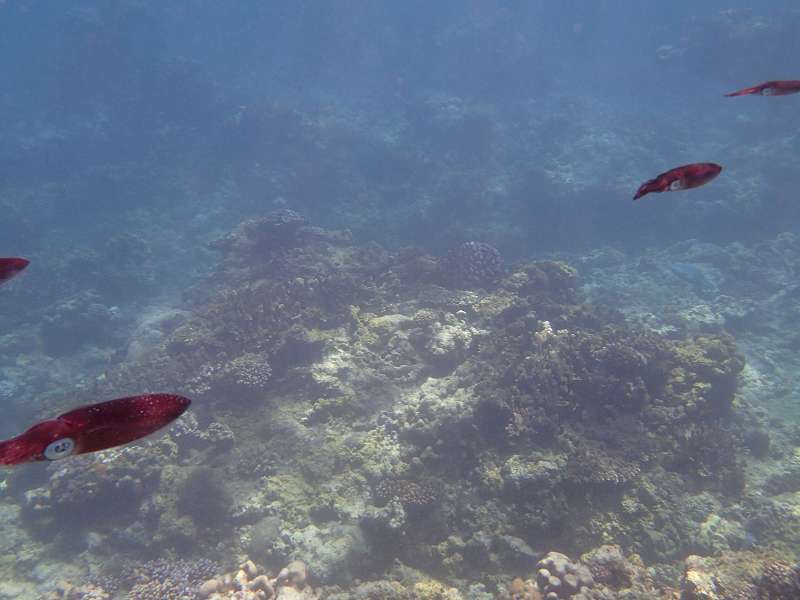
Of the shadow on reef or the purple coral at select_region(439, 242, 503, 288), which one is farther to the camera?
the purple coral at select_region(439, 242, 503, 288)

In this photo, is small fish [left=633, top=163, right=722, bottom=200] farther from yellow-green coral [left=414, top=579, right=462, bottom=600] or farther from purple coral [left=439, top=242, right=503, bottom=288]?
purple coral [left=439, top=242, right=503, bottom=288]

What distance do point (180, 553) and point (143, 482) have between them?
1521 millimetres

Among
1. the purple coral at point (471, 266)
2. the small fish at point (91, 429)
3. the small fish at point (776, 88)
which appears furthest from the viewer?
the purple coral at point (471, 266)

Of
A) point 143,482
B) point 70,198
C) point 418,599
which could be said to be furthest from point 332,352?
point 70,198

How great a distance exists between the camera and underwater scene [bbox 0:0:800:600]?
20.4 feet

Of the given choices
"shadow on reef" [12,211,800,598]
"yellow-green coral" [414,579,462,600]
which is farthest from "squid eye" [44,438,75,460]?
"shadow on reef" [12,211,800,598]

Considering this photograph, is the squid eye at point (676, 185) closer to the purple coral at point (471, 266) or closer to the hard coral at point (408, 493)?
the hard coral at point (408, 493)

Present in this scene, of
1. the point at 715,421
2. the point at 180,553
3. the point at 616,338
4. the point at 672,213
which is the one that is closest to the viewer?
the point at 180,553

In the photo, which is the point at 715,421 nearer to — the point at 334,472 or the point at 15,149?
the point at 334,472

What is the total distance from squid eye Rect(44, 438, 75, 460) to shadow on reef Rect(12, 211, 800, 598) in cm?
595

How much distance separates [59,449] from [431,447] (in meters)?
6.81

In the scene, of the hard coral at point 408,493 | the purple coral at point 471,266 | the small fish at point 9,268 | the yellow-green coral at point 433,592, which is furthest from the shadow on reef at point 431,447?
the small fish at point 9,268

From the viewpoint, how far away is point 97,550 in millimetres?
7336

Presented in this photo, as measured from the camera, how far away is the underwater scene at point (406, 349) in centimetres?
622
